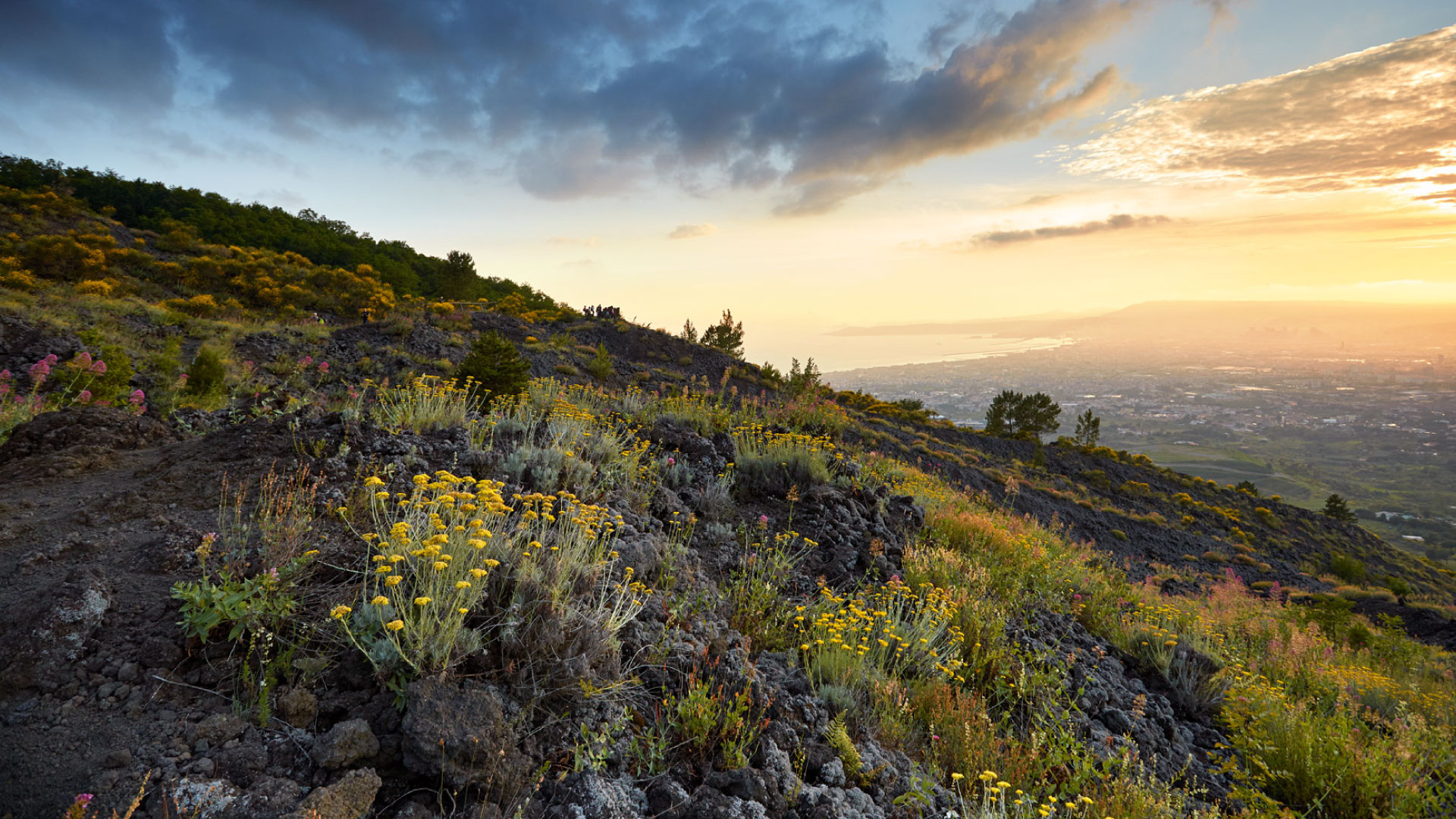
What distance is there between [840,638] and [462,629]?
7.51 feet

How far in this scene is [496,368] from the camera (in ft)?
25.2

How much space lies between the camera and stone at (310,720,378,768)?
1.99 metres

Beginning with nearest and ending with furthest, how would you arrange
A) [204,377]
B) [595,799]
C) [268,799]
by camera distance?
[268,799] → [595,799] → [204,377]

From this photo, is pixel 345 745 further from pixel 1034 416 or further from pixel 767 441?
pixel 1034 416

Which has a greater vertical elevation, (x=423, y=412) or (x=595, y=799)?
(x=423, y=412)

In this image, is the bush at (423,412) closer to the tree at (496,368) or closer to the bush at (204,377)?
the tree at (496,368)

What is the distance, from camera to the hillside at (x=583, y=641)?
6.88 ft

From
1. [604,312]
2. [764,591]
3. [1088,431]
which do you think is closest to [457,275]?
[604,312]

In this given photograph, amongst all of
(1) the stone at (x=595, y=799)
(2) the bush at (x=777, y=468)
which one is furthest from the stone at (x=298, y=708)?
(2) the bush at (x=777, y=468)

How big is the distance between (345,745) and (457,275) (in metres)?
30.7

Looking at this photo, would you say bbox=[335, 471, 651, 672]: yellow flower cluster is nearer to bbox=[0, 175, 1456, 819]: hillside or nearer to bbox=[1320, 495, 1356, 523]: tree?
bbox=[0, 175, 1456, 819]: hillside

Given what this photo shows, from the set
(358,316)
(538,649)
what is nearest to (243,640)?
(538,649)

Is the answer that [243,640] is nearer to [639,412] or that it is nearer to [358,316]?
[639,412]

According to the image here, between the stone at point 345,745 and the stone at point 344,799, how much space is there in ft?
0.22
